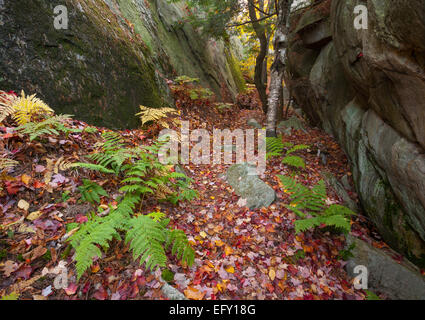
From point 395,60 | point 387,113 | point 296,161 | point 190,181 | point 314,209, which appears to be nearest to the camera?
point 395,60

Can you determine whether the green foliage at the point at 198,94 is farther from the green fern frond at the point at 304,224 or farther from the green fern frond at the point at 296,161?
the green fern frond at the point at 304,224

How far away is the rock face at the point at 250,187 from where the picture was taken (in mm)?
3863

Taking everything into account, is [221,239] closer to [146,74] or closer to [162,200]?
[162,200]

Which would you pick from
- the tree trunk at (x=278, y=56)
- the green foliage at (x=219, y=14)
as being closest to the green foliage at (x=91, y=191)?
the tree trunk at (x=278, y=56)

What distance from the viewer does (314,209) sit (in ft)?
10.8

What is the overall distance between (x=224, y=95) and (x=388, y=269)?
10.1 metres

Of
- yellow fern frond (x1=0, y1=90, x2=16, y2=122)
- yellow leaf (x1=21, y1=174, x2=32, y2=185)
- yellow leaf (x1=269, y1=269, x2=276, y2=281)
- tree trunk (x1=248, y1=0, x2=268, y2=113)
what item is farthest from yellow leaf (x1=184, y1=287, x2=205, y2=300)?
tree trunk (x1=248, y1=0, x2=268, y2=113)

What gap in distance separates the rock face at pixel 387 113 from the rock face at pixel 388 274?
0.46m

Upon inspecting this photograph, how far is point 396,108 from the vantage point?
3297mm

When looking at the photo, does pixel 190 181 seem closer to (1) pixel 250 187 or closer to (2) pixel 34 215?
(1) pixel 250 187

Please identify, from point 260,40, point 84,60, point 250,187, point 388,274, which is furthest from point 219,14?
→ point 388,274

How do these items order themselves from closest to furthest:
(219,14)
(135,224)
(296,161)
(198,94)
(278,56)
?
(135,224) < (296,161) < (278,56) < (219,14) < (198,94)

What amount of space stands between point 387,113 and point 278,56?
328 cm
